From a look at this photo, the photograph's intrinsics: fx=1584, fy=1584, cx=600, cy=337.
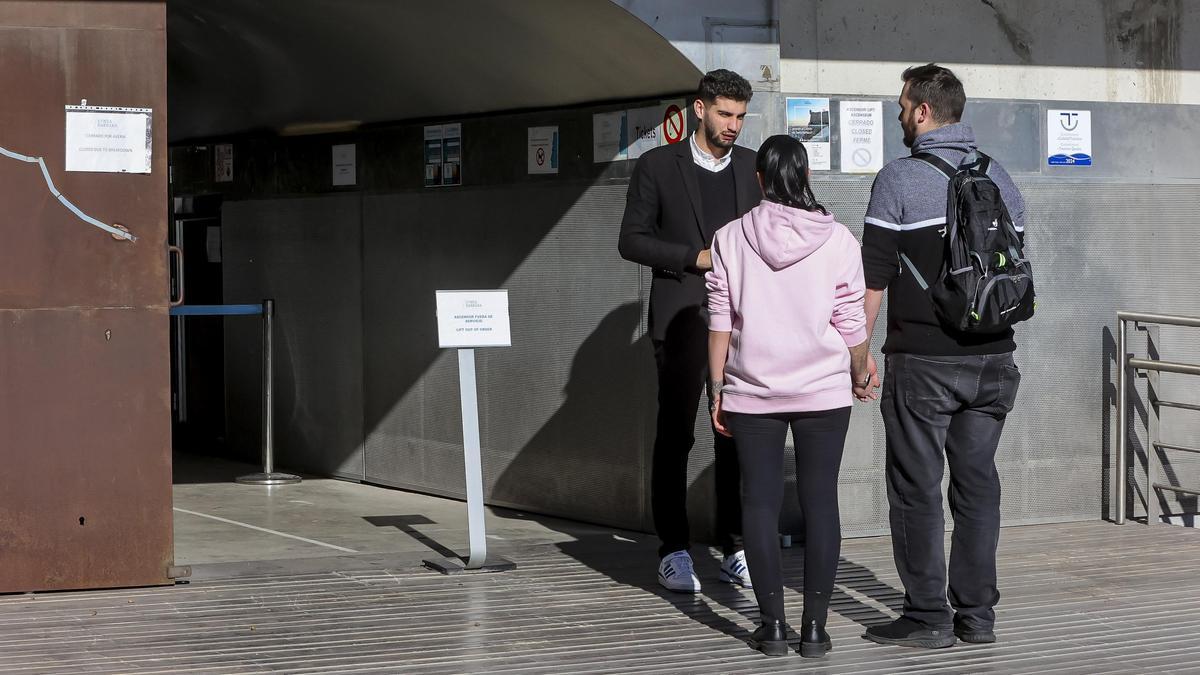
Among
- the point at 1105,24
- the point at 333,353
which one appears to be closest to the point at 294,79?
the point at 333,353

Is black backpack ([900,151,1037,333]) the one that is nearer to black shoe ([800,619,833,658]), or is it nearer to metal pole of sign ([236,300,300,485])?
black shoe ([800,619,833,658])

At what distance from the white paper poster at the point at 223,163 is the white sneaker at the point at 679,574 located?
18.7ft

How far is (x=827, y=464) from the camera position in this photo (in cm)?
516

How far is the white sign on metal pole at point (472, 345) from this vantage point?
21.6 ft

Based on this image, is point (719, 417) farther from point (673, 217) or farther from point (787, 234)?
point (673, 217)

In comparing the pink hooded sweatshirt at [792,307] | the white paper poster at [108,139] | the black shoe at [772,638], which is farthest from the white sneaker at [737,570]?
the white paper poster at [108,139]

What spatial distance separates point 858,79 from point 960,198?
7.63 feet

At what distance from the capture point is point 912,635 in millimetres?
5367

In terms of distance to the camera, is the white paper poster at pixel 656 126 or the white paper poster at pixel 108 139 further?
the white paper poster at pixel 656 126

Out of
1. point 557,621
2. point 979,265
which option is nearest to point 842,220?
point 979,265

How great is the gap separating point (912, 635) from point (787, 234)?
1.45m

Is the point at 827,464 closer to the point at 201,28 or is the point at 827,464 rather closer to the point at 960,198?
the point at 960,198

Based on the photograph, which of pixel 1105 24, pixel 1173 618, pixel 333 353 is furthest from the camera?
pixel 333 353

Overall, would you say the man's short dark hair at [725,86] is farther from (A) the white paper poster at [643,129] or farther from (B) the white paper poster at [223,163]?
(B) the white paper poster at [223,163]
